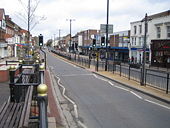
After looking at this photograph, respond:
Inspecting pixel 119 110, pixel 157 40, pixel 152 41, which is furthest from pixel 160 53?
pixel 119 110

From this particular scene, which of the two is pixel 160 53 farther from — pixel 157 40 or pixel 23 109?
pixel 23 109

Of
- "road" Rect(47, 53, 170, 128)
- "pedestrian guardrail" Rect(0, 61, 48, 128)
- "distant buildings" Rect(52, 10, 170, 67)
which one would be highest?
"distant buildings" Rect(52, 10, 170, 67)

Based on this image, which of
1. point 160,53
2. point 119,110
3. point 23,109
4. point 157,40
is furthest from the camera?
point 157,40

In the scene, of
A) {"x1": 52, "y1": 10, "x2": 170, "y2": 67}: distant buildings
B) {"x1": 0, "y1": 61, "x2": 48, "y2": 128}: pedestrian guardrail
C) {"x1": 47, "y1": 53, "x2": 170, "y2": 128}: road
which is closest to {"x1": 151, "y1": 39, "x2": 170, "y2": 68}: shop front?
{"x1": 52, "y1": 10, "x2": 170, "y2": 67}: distant buildings

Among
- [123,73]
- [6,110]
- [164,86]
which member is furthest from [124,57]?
[6,110]

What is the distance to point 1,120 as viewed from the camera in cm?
→ 453

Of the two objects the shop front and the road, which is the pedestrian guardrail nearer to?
the road

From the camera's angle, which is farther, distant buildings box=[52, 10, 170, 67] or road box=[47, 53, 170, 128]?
distant buildings box=[52, 10, 170, 67]

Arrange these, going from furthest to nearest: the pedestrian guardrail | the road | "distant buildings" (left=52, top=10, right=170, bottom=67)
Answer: "distant buildings" (left=52, top=10, right=170, bottom=67) < the road < the pedestrian guardrail

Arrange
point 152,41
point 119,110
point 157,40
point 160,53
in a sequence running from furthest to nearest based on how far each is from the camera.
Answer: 1. point 152,41
2. point 157,40
3. point 160,53
4. point 119,110

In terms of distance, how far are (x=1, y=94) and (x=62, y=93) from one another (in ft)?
11.9

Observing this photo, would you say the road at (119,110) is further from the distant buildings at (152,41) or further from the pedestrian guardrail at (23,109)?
the distant buildings at (152,41)

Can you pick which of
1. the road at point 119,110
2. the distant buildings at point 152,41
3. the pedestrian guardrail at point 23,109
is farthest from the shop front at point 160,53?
the pedestrian guardrail at point 23,109

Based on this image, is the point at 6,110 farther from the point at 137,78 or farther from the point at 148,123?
the point at 137,78
